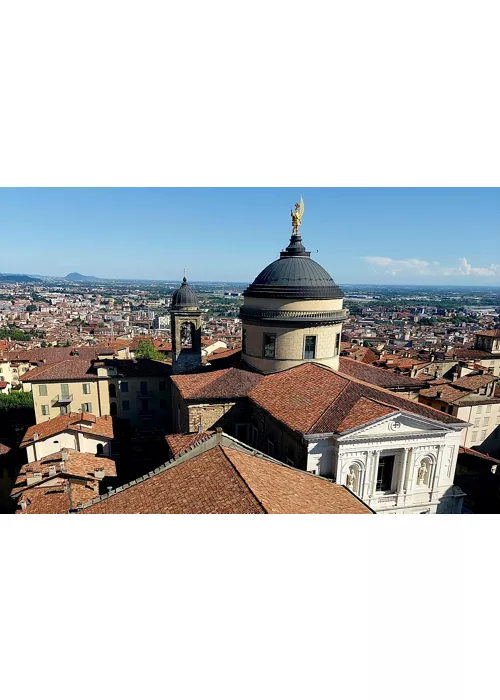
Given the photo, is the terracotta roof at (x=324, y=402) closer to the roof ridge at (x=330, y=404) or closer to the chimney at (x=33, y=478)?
the roof ridge at (x=330, y=404)

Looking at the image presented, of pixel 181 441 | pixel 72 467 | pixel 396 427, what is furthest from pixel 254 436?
pixel 72 467

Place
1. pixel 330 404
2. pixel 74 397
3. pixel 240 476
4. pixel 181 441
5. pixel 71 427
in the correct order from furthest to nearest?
pixel 74 397, pixel 71 427, pixel 181 441, pixel 330 404, pixel 240 476

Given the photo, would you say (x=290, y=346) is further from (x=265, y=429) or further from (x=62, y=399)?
(x=62, y=399)

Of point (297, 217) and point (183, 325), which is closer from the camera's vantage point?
point (297, 217)

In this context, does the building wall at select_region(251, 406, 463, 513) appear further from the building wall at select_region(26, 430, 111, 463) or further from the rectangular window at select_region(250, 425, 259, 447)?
the building wall at select_region(26, 430, 111, 463)

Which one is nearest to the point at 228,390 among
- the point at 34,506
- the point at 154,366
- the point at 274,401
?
the point at 274,401

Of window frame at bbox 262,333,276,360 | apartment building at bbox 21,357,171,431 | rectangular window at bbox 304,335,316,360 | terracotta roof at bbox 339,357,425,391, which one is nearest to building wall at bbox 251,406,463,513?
window frame at bbox 262,333,276,360
